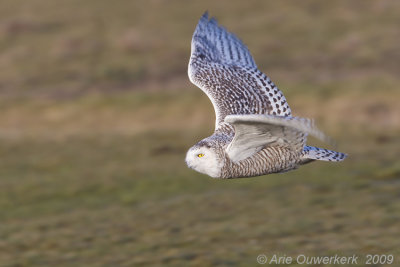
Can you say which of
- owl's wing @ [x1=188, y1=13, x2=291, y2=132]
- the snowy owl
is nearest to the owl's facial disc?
the snowy owl

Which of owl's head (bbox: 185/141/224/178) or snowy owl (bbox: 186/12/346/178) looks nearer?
snowy owl (bbox: 186/12/346/178)

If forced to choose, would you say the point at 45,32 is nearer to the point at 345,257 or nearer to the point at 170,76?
the point at 170,76

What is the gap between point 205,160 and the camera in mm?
10094

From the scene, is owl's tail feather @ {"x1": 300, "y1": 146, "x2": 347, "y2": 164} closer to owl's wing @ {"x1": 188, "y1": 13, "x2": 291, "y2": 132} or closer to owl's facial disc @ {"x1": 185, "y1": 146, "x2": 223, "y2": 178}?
owl's wing @ {"x1": 188, "y1": 13, "x2": 291, "y2": 132}

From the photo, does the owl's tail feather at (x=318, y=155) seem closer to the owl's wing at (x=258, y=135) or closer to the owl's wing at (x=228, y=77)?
the owl's wing at (x=258, y=135)

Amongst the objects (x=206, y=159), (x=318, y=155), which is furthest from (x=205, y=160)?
(x=318, y=155)

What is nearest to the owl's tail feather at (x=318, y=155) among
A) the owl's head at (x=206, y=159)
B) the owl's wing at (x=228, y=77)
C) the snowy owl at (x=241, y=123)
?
the snowy owl at (x=241, y=123)

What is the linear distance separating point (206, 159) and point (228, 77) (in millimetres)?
2480

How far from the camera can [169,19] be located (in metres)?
39.9

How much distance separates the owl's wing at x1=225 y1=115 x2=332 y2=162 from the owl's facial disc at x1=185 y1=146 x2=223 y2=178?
8.1 inches

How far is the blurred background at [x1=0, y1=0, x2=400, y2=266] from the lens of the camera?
53.1ft

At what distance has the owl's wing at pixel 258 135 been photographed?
9.05 m

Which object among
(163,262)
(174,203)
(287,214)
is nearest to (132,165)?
(174,203)

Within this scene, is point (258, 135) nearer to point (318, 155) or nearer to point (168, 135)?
point (318, 155)
